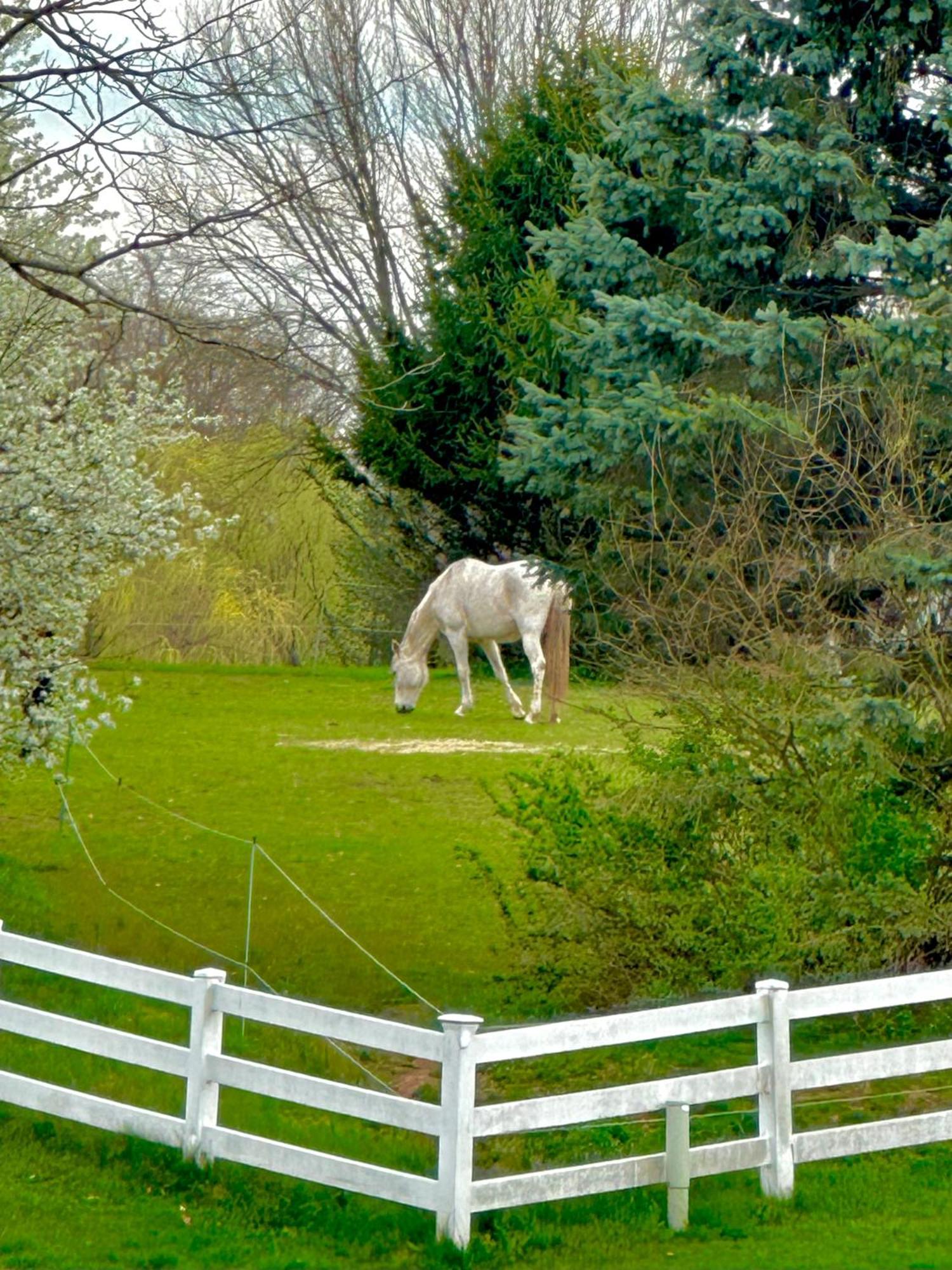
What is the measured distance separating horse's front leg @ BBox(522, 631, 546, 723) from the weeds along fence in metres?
16.2

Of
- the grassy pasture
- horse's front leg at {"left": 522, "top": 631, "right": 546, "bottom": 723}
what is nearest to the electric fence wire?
the grassy pasture

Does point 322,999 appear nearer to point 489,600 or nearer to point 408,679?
point 408,679

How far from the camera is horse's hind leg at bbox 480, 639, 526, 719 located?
24641 mm

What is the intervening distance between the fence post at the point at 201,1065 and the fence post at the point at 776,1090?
224 centimetres

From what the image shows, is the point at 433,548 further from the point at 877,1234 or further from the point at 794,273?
the point at 877,1234

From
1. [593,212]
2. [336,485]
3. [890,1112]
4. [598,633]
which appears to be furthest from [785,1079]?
[336,485]

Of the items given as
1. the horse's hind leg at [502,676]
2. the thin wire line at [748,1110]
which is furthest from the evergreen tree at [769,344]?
the horse's hind leg at [502,676]

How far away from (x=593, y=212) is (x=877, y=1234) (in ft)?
24.0

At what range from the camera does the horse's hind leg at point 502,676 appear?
24641mm

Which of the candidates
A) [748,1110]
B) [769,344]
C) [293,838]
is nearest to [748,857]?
[748,1110]

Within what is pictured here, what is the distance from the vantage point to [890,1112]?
9.17 meters

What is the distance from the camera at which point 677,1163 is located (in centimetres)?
690

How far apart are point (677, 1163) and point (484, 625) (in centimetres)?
1886

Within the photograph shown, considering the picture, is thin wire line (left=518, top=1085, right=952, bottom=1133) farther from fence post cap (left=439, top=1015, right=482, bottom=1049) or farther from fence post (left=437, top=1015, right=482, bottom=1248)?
fence post cap (left=439, top=1015, right=482, bottom=1049)
